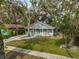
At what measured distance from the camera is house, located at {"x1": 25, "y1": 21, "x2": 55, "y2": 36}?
51.9 metres

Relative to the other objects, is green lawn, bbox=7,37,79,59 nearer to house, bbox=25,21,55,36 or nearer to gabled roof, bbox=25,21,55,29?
house, bbox=25,21,55,36

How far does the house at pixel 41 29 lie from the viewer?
51906 millimetres

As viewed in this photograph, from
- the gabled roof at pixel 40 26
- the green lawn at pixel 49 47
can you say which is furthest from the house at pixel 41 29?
the green lawn at pixel 49 47

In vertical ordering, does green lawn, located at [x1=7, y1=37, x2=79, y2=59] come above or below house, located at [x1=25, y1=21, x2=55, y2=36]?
above

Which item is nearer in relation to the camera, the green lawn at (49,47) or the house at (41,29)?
the green lawn at (49,47)

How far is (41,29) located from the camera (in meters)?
52.3

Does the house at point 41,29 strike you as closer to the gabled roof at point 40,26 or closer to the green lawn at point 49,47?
the gabled roof at point 40,26

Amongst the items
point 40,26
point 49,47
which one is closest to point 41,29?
point 40,26

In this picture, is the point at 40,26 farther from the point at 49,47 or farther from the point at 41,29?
the point at 49,47

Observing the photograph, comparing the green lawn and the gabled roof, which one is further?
the gabled roof

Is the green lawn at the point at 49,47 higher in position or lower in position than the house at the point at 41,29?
higher

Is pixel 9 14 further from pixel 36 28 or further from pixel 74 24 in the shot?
pixel 74 24

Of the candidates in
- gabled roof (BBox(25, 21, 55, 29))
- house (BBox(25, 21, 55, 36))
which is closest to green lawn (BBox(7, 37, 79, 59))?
house (BBox(25, 21, 55, 36))

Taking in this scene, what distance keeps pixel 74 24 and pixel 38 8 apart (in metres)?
21.4
